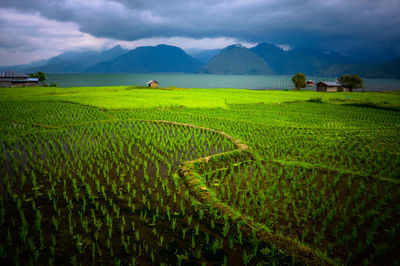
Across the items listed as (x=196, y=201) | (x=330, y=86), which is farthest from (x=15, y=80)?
(x=330, y=86)

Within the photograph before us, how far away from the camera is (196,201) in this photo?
5094mm

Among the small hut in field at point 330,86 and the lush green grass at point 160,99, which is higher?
the small hut in field at point 330,86

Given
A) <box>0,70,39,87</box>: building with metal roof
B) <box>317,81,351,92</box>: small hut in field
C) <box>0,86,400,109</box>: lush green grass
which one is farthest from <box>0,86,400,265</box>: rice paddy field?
<box>317,81,351,92</box>: small hut in field

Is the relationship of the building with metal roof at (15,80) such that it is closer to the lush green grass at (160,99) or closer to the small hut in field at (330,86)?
the lush green grass at (160,99)

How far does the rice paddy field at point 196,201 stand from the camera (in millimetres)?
3609

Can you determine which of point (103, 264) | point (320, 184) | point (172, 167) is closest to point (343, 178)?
point (320, 184)

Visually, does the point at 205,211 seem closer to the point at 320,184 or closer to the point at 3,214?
the point at 320,184

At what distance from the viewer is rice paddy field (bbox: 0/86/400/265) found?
3.61m

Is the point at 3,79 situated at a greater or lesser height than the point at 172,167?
greater

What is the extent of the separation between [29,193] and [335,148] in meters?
11.1

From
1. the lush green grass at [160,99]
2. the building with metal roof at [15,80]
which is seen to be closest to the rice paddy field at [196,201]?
the lush green grass at [160,99]

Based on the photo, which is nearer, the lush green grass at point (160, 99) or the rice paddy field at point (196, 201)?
the rice paddy field at point (196, 201)

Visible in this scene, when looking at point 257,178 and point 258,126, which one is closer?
point 257,178

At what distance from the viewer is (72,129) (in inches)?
456
